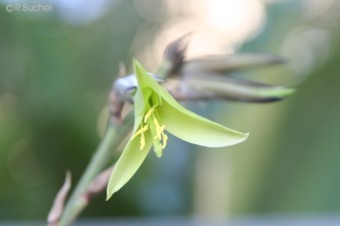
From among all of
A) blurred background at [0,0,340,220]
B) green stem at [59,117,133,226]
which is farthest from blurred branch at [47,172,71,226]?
blurred background at [0,0,340,220]

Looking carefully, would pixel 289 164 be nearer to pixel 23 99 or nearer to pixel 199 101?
pixel 23 99

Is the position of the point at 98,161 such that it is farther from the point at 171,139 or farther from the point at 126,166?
the point at 171,139

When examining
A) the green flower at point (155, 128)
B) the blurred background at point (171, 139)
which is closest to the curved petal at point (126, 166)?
the green flower at point (155, 128)

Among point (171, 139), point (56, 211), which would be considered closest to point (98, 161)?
point (56, 211)

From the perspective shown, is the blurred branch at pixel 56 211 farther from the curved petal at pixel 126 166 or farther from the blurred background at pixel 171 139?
the blurred background at pixel 171 139

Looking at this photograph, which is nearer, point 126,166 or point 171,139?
point 126,166

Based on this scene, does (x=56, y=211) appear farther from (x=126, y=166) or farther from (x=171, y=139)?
(x=171, y=139)
